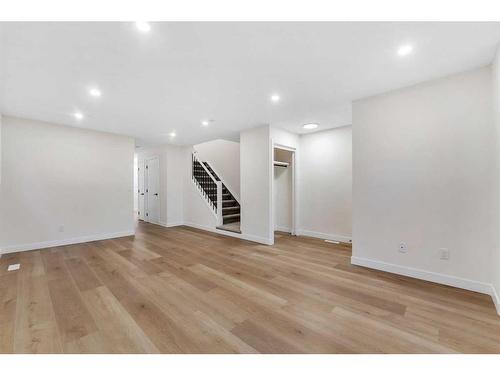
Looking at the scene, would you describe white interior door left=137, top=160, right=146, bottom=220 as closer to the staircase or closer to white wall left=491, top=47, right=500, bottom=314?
the staircase

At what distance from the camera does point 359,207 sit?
3.18 m

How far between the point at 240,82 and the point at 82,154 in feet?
13.3

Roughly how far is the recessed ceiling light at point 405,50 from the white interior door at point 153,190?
21.0 feet

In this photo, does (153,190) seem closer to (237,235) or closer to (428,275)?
(237,235)

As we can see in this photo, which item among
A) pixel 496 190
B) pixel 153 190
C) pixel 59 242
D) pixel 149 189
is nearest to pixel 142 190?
pixel 149 189

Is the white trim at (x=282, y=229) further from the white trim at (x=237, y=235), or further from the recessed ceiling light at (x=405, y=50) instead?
the recessed ceiling light at (x=405, y=50)

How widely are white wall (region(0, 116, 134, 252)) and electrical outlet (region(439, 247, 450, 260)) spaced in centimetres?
593

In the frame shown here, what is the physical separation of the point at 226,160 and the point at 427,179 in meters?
5.54

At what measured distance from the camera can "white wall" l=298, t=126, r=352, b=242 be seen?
15.0 feet

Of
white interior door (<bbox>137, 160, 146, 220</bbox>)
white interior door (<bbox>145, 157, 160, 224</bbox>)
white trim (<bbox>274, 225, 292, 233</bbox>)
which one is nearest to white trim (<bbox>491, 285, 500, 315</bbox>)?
white trim (<bbox>274, 225, 292, 233</bbox>)

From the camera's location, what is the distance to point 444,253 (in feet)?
8.35
